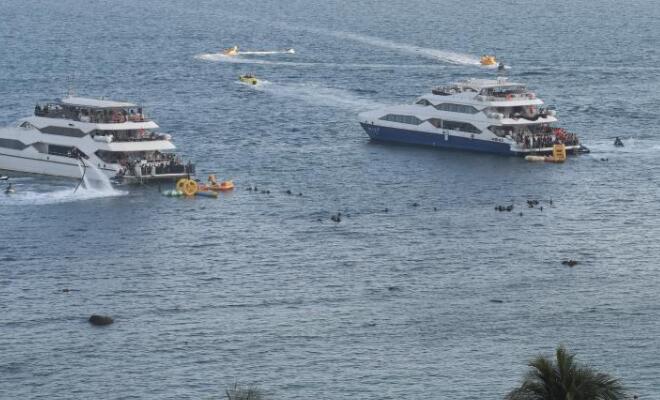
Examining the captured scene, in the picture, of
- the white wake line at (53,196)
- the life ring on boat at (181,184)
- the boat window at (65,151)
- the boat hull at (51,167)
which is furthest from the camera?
the boat window at (65,151)

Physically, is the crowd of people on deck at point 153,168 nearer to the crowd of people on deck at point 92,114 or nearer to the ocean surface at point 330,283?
the ocean surface at point 330,283

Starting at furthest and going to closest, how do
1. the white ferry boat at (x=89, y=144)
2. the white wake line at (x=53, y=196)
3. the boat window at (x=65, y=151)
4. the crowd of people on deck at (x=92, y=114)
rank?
the crowd of people on deck at (x=92, y=114)
the boat window at (x=65, y=151)
the white ferry boat at (x=89, y=144)
the white wake line at (x=53, y=196)

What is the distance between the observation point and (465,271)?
143500mm

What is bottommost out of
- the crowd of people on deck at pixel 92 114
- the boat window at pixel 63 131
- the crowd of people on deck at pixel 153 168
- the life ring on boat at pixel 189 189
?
the life ring on boat at pixel 189 189

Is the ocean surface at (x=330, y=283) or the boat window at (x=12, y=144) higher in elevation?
the boat window at (x=12, y=144)

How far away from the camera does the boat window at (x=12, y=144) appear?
18375cm

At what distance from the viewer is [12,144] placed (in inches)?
7269

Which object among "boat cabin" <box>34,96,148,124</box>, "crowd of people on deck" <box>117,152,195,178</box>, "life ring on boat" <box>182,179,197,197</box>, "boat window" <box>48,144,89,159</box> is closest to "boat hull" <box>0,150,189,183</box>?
"crowd of people on deck" <box>117,152,195,178</box>

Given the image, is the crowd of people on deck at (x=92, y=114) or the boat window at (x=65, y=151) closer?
the boat window at (x=65, y=151)

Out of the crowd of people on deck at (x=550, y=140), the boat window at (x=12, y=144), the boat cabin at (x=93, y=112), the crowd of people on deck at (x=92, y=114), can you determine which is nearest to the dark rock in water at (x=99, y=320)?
the boat cabin at (x=93, y=112)

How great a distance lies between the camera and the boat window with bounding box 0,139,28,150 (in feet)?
603

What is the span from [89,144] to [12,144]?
32.6 ft

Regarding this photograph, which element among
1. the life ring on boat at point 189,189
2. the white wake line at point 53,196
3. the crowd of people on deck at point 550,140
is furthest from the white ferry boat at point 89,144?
the crowd of people on deck at point 550,140

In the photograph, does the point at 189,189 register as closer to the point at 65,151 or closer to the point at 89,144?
the point at 89,144
